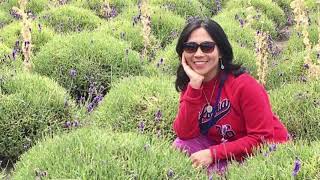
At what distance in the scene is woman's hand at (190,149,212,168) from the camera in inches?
147

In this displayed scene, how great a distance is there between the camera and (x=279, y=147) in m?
3.51

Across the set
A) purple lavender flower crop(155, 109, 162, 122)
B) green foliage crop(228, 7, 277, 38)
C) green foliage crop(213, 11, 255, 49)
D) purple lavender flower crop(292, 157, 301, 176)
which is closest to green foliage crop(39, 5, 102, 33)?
green foliage crop(213, 11, 255, 49)

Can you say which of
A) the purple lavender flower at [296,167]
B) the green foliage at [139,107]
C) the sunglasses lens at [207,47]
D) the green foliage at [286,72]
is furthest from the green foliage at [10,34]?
the purple lavender flower at [296,167]

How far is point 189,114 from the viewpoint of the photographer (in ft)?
13.0

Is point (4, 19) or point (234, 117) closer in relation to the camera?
point (234, 117)

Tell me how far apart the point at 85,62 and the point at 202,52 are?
254 centimetres

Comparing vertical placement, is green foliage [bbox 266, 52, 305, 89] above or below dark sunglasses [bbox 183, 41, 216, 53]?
below

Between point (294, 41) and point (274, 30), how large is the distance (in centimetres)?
123

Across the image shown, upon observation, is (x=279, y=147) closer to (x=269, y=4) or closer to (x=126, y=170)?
(x=126, y=170)

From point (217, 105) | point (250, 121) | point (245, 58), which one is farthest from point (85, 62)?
point (250, 121)

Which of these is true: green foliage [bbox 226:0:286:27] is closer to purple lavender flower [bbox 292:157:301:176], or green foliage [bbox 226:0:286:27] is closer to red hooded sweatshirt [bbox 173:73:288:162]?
red hooded sweatshirt [bbox 173:73:288:162]

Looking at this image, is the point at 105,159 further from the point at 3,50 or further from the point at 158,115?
the point at 3,50

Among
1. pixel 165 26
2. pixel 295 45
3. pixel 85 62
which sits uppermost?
pixel 295 45

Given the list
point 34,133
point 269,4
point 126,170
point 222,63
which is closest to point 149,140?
point 126,170
